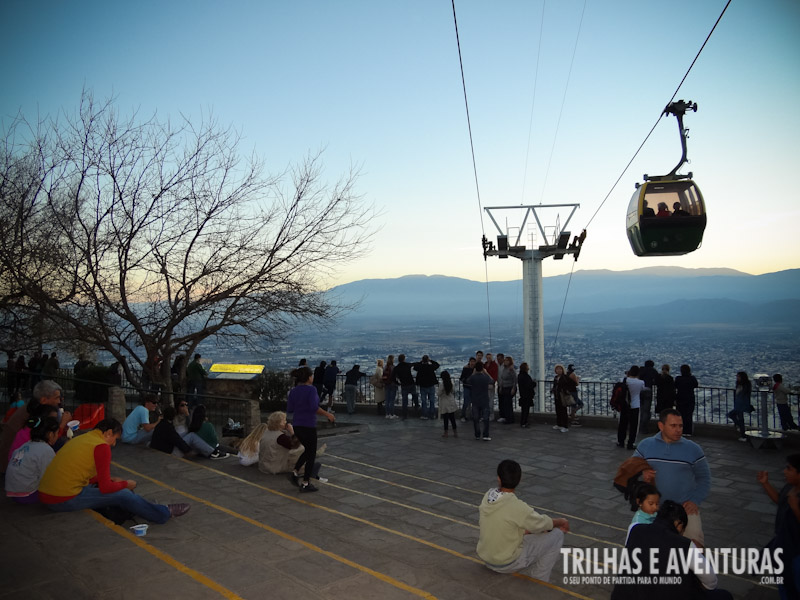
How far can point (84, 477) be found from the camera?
5.33 metres

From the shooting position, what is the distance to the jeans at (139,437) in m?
9.56

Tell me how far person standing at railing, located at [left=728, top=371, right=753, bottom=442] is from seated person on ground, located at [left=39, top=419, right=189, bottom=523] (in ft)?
36.9

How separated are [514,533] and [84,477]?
4114 mm

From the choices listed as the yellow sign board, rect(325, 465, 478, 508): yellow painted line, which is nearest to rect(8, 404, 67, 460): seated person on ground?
rect(325, 465, 478, 508): yellow painted line

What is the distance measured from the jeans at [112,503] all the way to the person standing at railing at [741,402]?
10986 millimetres

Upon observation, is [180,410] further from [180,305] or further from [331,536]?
[331,536]

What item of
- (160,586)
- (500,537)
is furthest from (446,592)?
A: (160,586)

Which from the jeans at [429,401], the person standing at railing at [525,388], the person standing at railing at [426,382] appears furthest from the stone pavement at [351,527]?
the jeans at [429,401]

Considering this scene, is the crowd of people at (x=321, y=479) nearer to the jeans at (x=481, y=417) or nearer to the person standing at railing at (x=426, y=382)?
the jeans at (x=481, y=417)

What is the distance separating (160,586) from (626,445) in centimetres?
972

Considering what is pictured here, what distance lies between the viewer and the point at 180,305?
12445 millimetres

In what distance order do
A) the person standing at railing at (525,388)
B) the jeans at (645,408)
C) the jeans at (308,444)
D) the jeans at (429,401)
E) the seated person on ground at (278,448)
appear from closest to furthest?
the jeans at (308,444)
the seated person on ground at (278,448)
the jeans at (645,408)
the person standing at railing at (525,388)
the jeans at (429,401)

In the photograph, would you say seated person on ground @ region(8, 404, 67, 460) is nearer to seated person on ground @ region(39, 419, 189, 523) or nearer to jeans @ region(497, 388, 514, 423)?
seated person on ground @ region(39, 419, 189, 523)

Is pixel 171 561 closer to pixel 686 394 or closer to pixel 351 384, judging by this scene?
pixel 686 394
